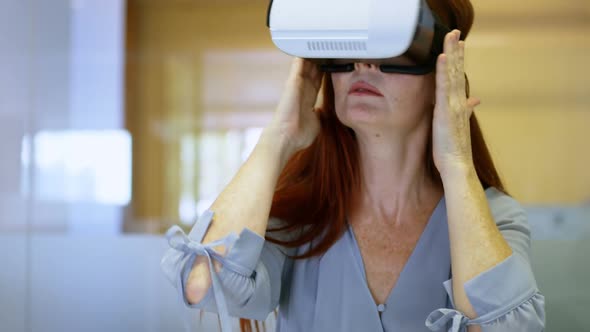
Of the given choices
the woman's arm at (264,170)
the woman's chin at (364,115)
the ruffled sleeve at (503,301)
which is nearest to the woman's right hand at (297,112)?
the woman's arm at (264,170)

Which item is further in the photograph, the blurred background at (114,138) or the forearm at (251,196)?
the blurred background at (114,138)

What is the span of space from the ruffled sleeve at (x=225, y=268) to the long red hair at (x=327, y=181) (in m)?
0.11

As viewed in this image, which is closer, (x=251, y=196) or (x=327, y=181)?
(x=251, y=196)

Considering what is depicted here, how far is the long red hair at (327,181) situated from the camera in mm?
1147

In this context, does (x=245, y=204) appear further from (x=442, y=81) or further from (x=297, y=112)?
(x=442, y=81)

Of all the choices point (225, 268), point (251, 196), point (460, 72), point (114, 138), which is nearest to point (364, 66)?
point (460, 72)

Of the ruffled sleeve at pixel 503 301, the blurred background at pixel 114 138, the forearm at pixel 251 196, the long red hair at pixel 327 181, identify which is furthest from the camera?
the blurred background at pixel 114 138

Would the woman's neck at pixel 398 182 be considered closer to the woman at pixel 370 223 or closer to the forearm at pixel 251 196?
the woman at pixel 370 223

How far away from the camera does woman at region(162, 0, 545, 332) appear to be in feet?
3.20

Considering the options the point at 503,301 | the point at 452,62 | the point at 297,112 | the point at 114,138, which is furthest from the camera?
the point at 114,138

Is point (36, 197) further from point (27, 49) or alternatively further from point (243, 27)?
point (243, 27)

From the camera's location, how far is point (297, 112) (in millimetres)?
1157

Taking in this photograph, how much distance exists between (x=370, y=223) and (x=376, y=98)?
22cm

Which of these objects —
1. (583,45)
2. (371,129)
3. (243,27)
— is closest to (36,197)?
(243,27)
